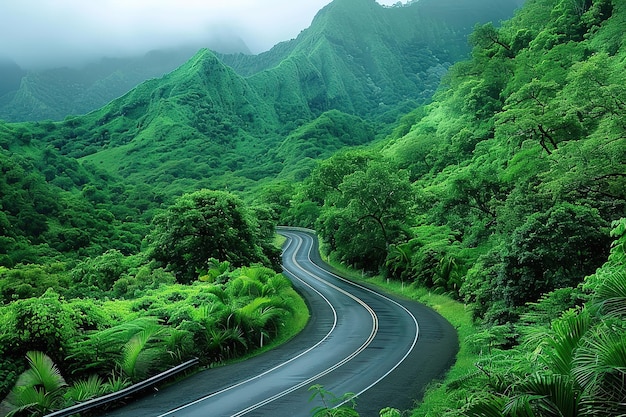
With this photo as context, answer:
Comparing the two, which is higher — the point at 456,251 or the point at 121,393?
the point at 121,393

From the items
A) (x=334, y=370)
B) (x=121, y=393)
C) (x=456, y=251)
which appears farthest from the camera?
(x=456, y=251)

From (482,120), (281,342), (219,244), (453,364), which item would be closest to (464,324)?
(453,364)

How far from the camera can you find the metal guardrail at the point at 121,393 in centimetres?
1139

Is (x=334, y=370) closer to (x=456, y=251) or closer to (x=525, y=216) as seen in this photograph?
(x=525, y=216)

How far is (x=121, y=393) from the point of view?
42.1 ft

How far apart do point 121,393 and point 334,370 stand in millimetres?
7023

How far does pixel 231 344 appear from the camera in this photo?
61.4 feet

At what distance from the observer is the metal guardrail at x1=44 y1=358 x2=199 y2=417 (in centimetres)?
1139

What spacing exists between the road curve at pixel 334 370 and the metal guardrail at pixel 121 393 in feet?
1.25

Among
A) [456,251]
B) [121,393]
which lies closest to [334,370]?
[121,393]

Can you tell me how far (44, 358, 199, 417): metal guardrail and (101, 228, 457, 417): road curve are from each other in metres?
0.38

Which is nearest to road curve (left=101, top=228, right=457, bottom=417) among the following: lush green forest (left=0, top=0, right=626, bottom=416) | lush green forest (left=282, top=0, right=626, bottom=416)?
lush green forest (left=0, top=0, right=626, bottom=416)

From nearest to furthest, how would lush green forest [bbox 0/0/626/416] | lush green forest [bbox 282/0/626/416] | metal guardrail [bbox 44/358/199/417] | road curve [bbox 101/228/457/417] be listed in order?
lush green forest [bbox 282/0/626/416] < lush green forest [bbox 0/0/626/416] < metal guardrail [bbox 44/358/199/417] < road curve [bbox 101/228/457/417]

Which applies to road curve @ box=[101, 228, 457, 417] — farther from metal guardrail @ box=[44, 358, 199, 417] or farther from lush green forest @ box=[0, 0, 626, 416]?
lush green forest @ box=[0, 0, 626, 416]
